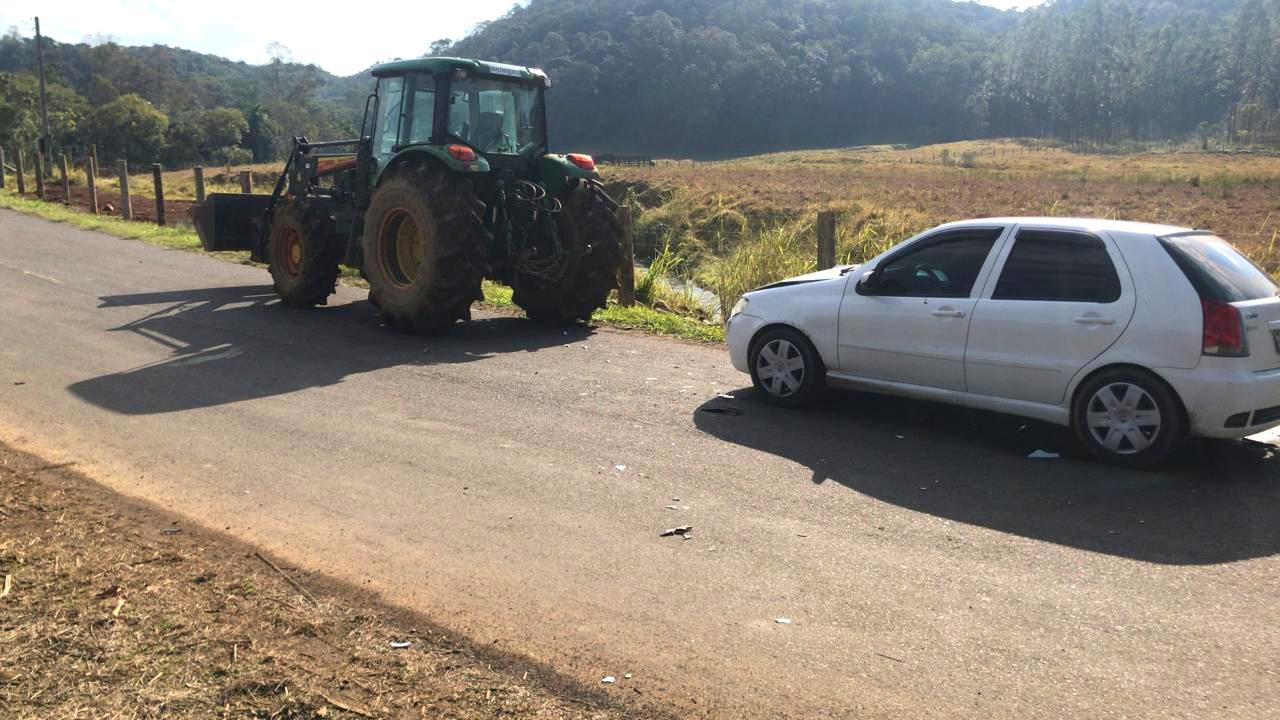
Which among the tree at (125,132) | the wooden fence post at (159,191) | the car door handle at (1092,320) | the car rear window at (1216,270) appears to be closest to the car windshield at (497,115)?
the car door handle at (1092,320)

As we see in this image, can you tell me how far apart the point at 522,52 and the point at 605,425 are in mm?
130001

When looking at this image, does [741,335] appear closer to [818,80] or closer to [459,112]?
[459,112]

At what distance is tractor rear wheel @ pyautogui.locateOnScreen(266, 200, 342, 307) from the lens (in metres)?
12.8

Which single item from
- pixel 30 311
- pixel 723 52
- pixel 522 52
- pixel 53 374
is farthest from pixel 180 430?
pixel 723 52

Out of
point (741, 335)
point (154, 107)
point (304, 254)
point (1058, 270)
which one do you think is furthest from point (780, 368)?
point (154, 107)

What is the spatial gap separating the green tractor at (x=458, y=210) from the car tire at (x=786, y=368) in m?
3.60

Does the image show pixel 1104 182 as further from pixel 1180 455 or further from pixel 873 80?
pixel 873 80

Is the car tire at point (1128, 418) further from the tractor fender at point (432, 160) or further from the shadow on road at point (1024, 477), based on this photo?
the tractor fender at point (432, 160)

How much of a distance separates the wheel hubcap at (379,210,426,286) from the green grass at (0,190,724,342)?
2.09 metres

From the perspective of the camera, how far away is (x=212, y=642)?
4195mm

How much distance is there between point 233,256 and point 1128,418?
15166mm

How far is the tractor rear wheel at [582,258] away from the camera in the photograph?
39.2ft

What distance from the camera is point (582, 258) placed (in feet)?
39.0

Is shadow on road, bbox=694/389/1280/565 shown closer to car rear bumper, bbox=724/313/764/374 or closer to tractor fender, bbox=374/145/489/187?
car rear bumper, bbox=724/313/764/374
